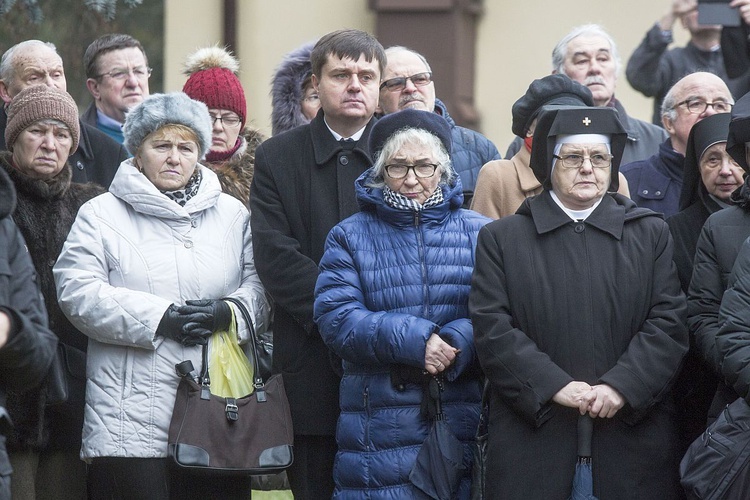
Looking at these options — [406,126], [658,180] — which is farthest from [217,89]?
[658,180]

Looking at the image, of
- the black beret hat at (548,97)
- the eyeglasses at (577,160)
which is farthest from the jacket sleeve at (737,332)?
the black beret hat at (548,97)

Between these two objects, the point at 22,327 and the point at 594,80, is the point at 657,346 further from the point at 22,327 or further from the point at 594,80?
the point at 594,80

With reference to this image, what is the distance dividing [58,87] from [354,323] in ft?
8.28

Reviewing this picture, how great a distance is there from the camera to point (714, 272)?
527 cm

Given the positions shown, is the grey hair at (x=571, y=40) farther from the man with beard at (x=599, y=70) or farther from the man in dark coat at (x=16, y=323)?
the man in dark coat at (x=16, y=323)

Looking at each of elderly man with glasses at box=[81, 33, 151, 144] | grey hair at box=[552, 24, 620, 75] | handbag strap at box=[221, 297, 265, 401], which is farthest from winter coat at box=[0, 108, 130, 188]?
grey hair at box=[552, 24, 620, 75]

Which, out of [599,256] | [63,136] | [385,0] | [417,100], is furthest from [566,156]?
[385,0]

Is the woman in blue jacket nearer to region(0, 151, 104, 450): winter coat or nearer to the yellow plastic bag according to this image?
→ the yellow plastic bag

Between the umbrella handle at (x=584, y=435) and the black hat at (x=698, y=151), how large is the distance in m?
1.22

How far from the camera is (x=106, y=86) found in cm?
766

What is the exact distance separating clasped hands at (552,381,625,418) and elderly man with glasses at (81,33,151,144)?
11.2 feet

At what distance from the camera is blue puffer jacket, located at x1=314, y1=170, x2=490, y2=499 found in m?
5.23

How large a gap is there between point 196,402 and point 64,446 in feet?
2.25

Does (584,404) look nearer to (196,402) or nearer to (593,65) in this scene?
(196,402)
